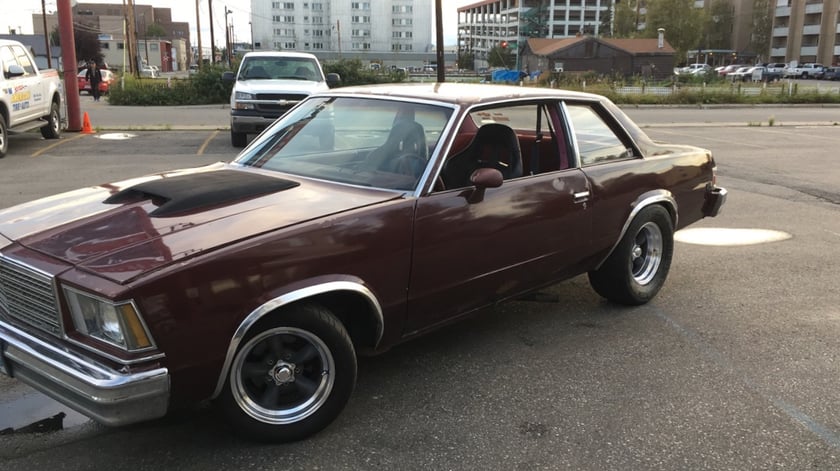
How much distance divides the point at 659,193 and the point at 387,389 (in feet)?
8.40

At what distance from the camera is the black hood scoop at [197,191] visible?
10.6 ft

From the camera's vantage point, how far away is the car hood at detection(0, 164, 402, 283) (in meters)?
2.74

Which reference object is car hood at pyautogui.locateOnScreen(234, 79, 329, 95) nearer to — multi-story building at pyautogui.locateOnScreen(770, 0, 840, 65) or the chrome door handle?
the chrome door handle

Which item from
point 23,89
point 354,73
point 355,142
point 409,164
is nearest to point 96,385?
point 409,164

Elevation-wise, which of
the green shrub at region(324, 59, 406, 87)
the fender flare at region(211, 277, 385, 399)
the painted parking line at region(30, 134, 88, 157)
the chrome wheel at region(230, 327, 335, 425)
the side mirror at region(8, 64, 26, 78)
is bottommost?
the chrome wheel at region(230, 327, 335, 425)

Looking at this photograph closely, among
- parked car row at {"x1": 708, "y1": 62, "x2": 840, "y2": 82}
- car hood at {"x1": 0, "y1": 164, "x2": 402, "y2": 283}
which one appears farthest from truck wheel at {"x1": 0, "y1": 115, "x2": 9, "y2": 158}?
parked car row at {"x1": 708, "y1": 62, "x2": 840, "y2": 82}

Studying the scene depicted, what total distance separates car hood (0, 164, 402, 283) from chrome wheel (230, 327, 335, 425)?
1.68 ft

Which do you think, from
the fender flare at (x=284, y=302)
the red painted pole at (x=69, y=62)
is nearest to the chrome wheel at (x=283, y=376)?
the fender flare at (x=284, y=302)

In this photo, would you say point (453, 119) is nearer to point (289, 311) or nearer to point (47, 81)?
point (289, 311)

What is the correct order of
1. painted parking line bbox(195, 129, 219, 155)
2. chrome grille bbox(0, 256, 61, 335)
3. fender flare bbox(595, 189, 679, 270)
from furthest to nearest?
painted parking line bbox(195, 129, 219, 155)
fender flare bbox(595, 189, 679, 270)
chrome grille bbox(0, 256, 61, 335)

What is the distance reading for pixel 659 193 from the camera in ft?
16.2

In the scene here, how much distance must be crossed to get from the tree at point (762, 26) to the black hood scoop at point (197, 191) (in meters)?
124

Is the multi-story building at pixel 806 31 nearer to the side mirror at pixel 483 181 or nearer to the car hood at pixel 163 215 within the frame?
the side mirror at pixel 483 181

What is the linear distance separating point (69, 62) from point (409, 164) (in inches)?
568
